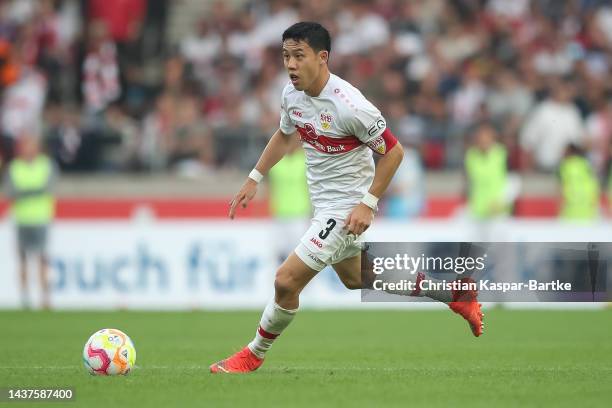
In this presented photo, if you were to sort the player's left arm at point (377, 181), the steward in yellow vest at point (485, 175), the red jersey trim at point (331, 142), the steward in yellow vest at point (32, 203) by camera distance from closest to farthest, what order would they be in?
the player's left arm at point (377, 181)
the red jersey trim at point (331, 142)
the steward in yellow vest at point (32, 203)
the steward in yellow vest at point (485, 175)

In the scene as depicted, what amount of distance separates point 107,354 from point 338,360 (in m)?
2.38

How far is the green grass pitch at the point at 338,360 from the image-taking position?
7727 mm

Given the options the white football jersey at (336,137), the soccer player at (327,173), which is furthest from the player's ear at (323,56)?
the white football jersey at (336,137)

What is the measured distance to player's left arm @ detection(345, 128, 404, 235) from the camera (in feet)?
27.6

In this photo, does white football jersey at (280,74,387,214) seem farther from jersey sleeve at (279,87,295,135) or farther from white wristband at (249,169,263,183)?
white wristband at (249,169,263,183)

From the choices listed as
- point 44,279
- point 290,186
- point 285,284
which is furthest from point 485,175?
point 285,284

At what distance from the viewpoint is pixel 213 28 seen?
72.1ft

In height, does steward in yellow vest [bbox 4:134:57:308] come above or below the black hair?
below

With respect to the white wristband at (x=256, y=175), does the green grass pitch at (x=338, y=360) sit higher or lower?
lower

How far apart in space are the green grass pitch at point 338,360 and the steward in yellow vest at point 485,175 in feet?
6.06

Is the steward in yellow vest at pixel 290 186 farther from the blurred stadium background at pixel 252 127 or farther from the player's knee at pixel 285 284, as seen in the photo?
the player's knee at pixel 285 284

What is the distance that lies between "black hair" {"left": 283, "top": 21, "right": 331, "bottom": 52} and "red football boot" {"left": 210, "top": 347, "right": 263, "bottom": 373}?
92.5 inches

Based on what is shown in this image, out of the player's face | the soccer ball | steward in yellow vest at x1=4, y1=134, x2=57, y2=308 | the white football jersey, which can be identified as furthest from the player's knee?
steward in yellow vest at x1=4, y1=134, x2=57, y2=308

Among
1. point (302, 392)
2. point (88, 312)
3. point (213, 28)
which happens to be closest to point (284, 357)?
point (302, 392)
